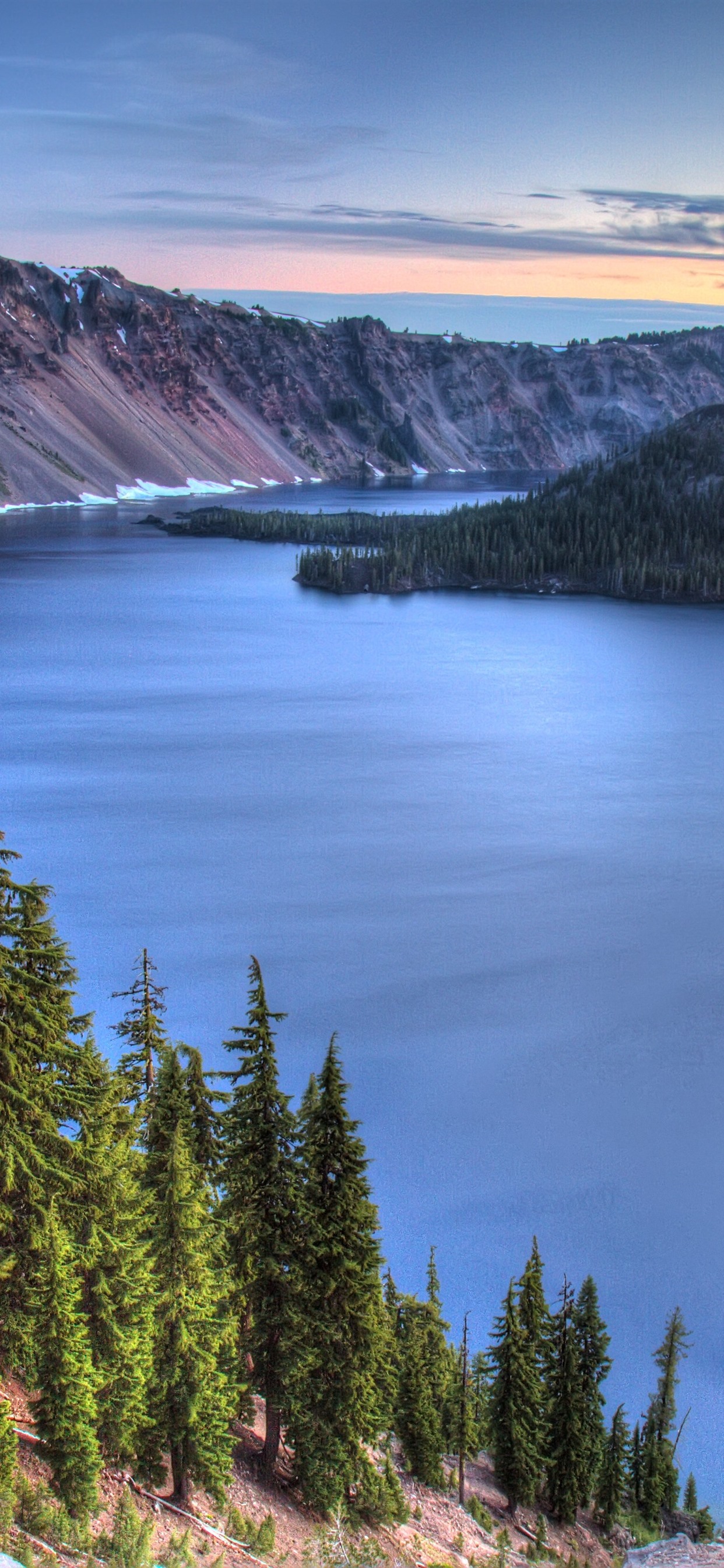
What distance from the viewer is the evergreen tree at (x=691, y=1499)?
1709 cm

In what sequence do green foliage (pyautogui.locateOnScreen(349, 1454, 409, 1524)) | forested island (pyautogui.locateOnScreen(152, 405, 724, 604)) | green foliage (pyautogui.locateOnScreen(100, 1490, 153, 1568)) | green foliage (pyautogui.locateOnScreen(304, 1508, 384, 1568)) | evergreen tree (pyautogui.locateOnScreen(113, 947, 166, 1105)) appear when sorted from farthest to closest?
forested island (pyautogui.locateOnScreen(152, 405, 724, 604))
evergreen tree (pyautogui.locateOnScreen(113, 947, 166, 1105))
green foliage (pyautogui.locateOnScreen(349, 1454, 409, 1524))
green foliage (pyautogui.locateOnScreen(304, 1508, 384, 1568))
green foliage (pyautogui.locateOnScreen(100, 1490, 153, 1568))

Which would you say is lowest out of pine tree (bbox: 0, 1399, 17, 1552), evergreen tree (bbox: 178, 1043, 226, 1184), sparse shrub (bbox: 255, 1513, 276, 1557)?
sparse shrub (bbox: 255, 1513, 276, 1557)

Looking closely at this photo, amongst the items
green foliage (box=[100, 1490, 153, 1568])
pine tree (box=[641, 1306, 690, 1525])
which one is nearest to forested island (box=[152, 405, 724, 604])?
pine tree (box=[641, 1306, 690, 1525])

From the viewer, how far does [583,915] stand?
111 ft

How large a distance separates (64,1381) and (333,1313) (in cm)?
367

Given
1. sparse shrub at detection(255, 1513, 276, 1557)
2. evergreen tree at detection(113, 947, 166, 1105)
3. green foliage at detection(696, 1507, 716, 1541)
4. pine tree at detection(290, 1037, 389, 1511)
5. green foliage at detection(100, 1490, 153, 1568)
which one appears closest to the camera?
green foliage at detection(100, 1490, 153, 1568)

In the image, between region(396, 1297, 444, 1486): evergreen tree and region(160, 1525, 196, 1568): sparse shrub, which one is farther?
region(396, 1297, 444, 1486): evergreen tree

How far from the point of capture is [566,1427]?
17.0m

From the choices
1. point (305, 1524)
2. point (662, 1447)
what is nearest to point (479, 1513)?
point (662, 1447)

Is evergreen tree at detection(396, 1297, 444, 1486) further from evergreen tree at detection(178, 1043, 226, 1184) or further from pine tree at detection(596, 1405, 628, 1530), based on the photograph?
evergreen tree at detection(178, 1043, 226, 1184)

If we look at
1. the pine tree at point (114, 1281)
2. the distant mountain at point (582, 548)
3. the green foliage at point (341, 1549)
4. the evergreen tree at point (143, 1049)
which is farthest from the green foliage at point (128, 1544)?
the distant mountain at point (582, 548)

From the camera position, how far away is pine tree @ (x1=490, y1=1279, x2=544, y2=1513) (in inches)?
661

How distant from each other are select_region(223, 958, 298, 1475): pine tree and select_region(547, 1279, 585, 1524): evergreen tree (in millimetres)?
4393

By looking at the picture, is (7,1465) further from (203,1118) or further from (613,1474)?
(613,1474)
